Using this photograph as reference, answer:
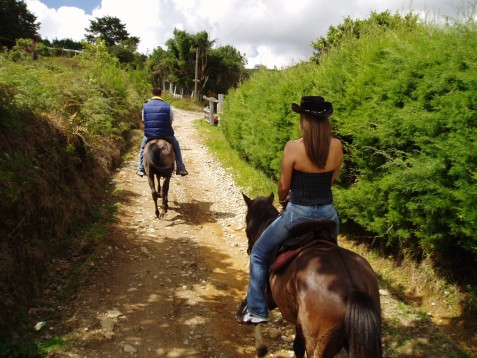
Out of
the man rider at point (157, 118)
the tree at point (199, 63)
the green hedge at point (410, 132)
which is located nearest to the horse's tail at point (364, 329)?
the green hedge at point (410, 132)

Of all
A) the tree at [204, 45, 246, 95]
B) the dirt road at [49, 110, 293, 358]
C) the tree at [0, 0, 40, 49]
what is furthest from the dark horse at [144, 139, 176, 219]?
the tree at [204, 45, 246, 95]

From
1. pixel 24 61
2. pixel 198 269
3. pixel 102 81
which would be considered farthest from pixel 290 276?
pixel 102 81

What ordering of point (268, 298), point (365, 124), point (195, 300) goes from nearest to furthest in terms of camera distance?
point (268, 298), point (195, 300), point (365, 124)

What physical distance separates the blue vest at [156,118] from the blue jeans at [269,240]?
544 cm

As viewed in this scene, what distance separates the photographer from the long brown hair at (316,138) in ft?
9.66

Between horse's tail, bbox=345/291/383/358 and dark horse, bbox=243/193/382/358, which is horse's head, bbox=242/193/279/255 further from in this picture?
horse's tail, bbox=345/291/383/358

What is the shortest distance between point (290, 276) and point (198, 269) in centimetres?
333

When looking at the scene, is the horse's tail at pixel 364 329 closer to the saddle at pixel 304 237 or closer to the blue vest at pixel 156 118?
the saddle at pixel 304 237

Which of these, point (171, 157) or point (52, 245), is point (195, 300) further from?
point (171, 157)

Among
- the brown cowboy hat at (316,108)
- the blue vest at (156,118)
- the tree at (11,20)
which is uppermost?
the tree at (11,20)

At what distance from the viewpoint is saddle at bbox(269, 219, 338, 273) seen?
3045mm

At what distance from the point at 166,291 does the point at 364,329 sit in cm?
364

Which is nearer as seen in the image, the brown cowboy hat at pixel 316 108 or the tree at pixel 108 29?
the brown cowboy hat at pixel 316 108

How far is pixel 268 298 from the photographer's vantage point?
12.3ft
